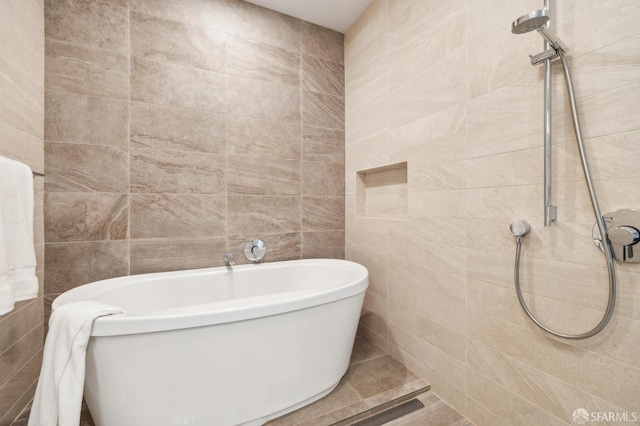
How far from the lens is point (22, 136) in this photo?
1391 mm

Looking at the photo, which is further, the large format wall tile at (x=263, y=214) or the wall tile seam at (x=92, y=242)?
the large format wall tile at (x=263, y=214)

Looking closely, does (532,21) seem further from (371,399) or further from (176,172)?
(176,172)

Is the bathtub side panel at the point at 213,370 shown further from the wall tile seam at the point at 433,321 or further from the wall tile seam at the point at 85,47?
the wall tile seam at the point at 85,47

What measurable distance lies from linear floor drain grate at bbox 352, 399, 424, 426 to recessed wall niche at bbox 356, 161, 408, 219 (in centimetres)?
107

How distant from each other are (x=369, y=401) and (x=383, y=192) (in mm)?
1338

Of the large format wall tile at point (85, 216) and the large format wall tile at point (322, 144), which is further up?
the large format wall tile at point (322, 144)

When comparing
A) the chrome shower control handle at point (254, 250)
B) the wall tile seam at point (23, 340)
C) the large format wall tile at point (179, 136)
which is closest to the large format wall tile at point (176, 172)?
the large format wall tile at point (179, 136)

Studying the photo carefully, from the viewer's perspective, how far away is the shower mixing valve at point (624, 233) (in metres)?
0.84

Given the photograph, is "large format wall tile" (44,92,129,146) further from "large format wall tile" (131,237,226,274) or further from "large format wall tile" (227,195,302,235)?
"large format wall tile" (227,195,302,235)

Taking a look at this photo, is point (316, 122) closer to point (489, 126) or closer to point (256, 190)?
point (256, 190)

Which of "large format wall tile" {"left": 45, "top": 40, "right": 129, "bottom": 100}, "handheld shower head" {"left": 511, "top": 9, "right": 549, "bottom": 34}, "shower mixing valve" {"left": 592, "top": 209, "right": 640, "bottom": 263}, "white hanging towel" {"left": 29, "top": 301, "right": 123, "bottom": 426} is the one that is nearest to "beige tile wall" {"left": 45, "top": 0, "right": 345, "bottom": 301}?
"large format wall tile" {"left": 45, "top": 40, "right": 129, "bottom": 100}

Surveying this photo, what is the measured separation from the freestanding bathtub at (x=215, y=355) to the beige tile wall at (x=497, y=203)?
19.0 inches

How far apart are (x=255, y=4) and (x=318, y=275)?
82.8 inches

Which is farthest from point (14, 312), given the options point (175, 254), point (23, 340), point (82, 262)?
point (175, 254)
